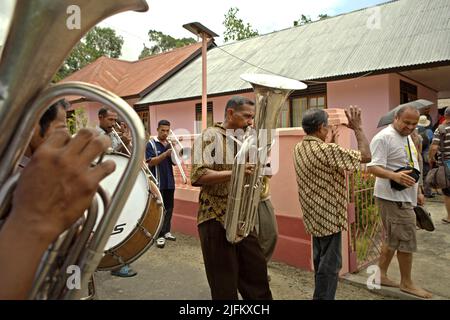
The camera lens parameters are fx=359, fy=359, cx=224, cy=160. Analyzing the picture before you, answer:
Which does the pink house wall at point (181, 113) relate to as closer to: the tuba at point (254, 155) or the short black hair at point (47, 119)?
the tuba at point (254, 155)

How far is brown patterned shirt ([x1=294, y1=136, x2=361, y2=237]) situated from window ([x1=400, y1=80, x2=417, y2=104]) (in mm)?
7398

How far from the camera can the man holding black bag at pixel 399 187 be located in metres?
3.11

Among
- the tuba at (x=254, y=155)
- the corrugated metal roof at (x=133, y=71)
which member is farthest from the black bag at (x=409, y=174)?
the corrugated metal roof at (x=133, y=71)

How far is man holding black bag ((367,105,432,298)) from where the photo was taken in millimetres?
3109

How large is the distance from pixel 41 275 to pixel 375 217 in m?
4.07

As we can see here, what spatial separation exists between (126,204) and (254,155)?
84 centimetres

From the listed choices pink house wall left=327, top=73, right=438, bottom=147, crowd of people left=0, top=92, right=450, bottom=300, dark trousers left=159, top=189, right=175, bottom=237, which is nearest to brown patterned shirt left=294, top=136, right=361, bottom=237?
crowd of people left=0, top=92, right=450, bottom=300

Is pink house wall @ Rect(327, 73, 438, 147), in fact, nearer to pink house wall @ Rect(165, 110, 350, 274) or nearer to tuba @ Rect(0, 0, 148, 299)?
pink house wall @ Rect(165, 110, 350, 274)

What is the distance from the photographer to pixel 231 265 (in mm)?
2318

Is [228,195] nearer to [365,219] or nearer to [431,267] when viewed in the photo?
[365,219]

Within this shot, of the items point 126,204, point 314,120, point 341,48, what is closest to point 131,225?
point 126,204

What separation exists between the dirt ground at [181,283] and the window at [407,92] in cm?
694
